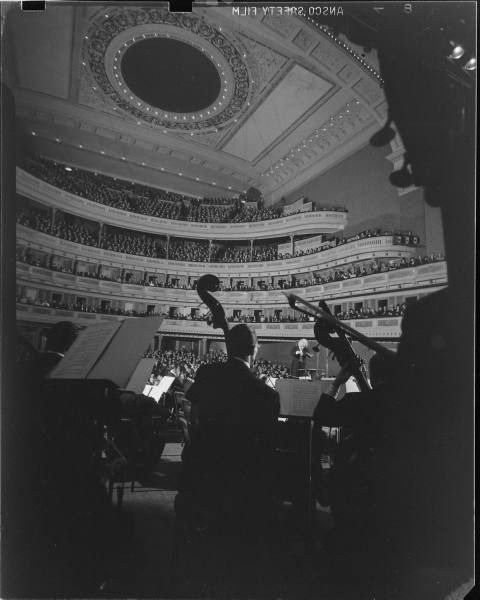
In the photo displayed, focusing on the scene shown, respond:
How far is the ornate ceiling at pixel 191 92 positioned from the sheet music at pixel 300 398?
1.71m

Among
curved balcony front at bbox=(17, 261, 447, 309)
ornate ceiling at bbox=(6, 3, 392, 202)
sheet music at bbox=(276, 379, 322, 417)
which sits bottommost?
sheet music at bbox=(276, 379, 322, 417)

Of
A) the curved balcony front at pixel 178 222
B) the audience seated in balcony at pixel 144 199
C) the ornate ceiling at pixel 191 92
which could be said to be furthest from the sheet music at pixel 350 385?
the ornate ceiling at pixel 191 92

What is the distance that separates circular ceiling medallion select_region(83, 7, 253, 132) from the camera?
264 centimetres

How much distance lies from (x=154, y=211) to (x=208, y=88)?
1.13 metres

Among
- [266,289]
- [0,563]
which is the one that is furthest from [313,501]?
[0,563]

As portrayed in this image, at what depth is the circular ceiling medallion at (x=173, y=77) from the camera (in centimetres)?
274

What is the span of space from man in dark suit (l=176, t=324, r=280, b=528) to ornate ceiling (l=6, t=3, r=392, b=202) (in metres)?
1.81

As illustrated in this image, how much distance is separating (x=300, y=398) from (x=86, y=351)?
1475 mm

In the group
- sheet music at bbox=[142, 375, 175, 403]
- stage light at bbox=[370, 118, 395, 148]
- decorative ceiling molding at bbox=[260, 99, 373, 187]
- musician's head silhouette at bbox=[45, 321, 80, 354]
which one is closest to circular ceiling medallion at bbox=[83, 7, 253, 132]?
decorative ceiling molding at bbox=[260, 99, 373, 187]

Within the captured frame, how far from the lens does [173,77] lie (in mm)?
2900

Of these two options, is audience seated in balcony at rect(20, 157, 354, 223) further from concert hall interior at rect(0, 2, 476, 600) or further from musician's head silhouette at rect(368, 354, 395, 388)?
musician's head silhouette at rect(368, 354, 395, 388)

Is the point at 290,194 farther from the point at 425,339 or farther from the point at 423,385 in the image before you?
the point at 423,385

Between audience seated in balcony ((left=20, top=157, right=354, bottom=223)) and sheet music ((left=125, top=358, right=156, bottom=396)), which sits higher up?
audience seated in balcony ((left=20, top=157, right=354, bottom=223))

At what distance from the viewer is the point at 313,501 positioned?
245 cm
